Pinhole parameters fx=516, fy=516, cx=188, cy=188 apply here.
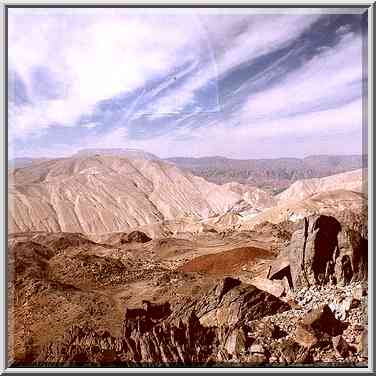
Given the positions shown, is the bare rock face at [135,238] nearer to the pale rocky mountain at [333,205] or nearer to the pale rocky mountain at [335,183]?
the pale rocky mountain at [333,205]

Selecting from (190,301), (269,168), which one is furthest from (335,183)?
(190,301)

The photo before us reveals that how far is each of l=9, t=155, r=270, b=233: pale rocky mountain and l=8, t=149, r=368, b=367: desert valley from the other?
0.01 metres

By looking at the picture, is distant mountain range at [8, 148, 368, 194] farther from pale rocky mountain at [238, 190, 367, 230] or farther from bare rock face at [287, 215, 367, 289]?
bare rock face at [287, 215, 367, 289]

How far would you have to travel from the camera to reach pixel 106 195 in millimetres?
6148

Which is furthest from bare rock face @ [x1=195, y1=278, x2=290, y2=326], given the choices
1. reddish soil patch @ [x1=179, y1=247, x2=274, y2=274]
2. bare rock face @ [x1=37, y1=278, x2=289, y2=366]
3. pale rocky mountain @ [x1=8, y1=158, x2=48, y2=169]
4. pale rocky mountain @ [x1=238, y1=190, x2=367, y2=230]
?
pale rocky mountain @ [x1=8, y1=158, x2=48, y2=169]

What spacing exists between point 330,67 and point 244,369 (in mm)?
3592

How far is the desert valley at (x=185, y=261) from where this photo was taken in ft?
19.1

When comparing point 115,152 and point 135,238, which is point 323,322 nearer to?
point 135,238

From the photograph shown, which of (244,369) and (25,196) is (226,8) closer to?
(25,196)

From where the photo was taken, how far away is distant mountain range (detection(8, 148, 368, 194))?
602 centimetres

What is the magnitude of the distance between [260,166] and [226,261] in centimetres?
119

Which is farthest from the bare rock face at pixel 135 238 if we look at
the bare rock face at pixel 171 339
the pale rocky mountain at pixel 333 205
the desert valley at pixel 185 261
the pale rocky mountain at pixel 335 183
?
the pale rocky mountain at pixel 335 183

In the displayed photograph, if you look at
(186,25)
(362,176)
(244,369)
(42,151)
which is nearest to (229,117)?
(186,25)

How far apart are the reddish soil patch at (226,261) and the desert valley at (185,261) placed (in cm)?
1
